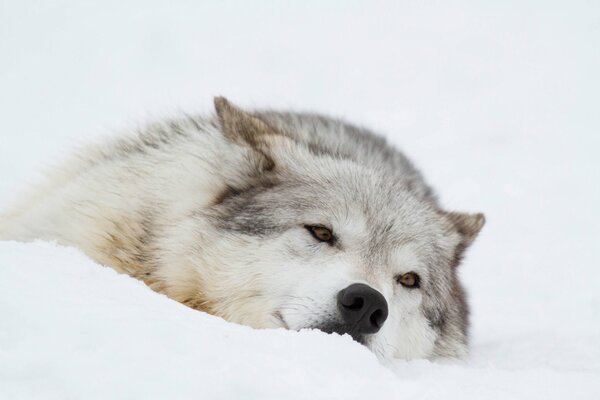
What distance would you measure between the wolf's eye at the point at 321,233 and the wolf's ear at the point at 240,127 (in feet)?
1.80

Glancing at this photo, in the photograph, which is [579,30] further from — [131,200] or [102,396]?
[102,396]

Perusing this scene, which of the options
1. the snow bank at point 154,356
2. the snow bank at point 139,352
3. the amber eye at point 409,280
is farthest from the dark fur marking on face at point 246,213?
the snow bank at point 139,352

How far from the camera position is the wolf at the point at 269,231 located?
3273 millimetres

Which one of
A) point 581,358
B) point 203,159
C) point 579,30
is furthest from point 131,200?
point 579,30

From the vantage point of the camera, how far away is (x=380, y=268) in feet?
11.5

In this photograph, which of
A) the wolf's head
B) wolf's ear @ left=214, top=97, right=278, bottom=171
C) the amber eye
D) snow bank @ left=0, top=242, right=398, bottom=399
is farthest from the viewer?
wolf's ear @ left=214, top=97, right=278, bottom=171

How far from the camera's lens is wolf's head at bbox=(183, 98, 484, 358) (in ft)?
10.4

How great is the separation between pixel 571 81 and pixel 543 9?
3208 millimetres

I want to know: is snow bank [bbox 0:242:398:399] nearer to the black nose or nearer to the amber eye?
the black nose

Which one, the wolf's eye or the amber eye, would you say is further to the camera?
the amber eye

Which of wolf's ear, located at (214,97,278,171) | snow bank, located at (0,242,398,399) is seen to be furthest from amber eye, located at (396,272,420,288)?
snow bank, located at (0,242,398,399)

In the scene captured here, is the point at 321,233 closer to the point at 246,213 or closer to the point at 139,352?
the point at 246,213

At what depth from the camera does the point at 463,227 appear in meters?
4.38

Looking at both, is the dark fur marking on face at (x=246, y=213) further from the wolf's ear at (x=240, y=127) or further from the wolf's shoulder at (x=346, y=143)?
the wolf's shoulder at (x=346, y=143)
